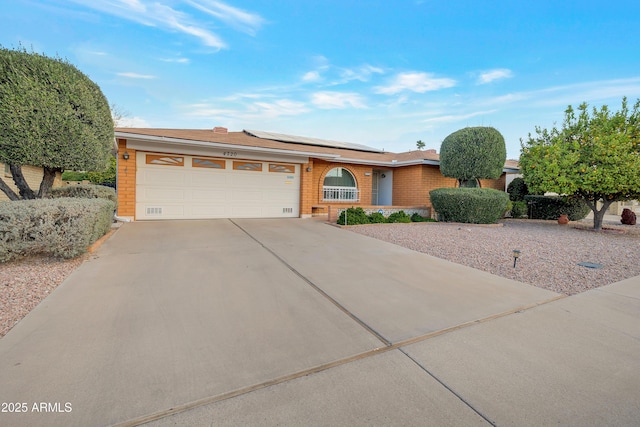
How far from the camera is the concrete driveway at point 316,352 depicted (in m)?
1.67

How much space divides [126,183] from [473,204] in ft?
40.6

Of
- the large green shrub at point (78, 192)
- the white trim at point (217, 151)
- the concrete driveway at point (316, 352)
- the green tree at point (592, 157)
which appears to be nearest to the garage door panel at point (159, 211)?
the large green shrub at point (78, 192)

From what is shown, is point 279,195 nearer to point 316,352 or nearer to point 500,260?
point 500,260

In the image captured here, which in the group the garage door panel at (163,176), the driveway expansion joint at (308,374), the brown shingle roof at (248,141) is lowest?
the driveway expansion joint at (308,374)

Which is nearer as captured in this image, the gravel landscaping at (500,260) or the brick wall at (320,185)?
the gravel landscaping at (500,260)

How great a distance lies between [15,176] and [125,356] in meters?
6.54

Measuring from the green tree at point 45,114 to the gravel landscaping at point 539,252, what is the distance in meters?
7.12

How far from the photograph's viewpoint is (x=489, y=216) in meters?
10.8

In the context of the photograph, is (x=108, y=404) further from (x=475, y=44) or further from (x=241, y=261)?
(x=475, y=44)

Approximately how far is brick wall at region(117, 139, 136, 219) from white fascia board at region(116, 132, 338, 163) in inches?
10.6

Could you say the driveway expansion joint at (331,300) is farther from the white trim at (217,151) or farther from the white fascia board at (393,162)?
the white fascia board at (393,162)

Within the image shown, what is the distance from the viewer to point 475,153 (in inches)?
446

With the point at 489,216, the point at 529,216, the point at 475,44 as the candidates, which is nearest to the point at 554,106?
the point at 475,44

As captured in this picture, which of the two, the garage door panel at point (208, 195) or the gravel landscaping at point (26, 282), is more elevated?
the garage door panel at point (208, 195)
